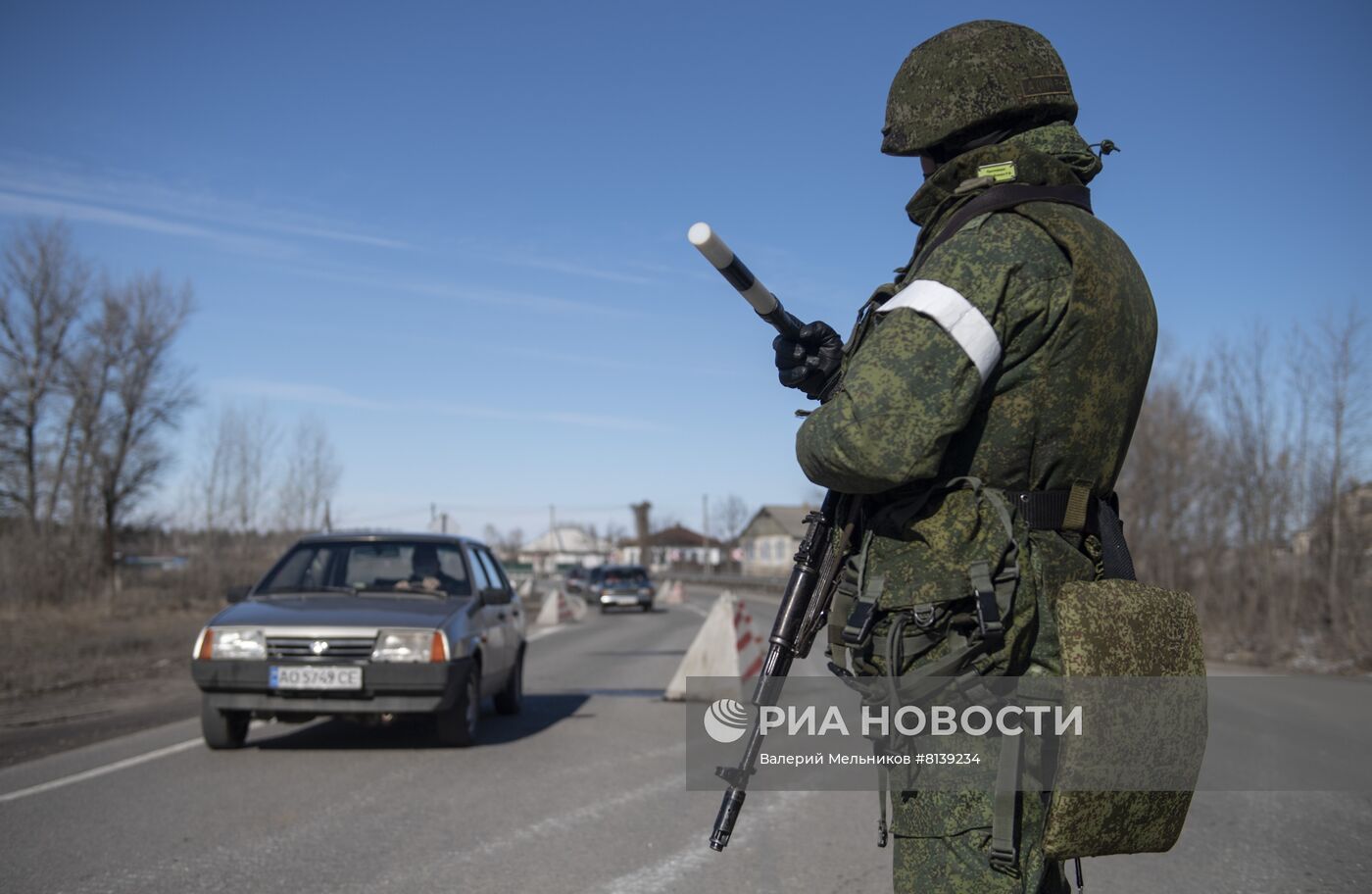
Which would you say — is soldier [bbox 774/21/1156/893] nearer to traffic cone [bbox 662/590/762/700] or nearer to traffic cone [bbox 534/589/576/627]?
traffic cone [bbox 662/590/762/700]

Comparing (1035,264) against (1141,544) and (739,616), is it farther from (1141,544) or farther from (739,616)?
(1141,544)

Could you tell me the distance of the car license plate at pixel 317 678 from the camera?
7559 mm

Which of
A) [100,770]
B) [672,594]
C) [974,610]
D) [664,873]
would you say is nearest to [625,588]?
[672,594]

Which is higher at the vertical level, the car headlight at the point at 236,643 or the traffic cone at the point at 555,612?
the car headlight at the point at 236,643

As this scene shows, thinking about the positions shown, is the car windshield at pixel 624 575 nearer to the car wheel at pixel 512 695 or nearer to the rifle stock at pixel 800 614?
the car wheel at pixel 512 695

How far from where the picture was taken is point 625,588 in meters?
38.1

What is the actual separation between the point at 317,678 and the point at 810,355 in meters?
5.89

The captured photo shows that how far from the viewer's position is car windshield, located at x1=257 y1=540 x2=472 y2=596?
29.7ft

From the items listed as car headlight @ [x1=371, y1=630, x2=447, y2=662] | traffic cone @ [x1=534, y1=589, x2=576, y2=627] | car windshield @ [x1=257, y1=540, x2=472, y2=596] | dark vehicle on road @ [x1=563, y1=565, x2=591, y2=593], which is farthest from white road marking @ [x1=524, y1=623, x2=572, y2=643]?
dark vehicle on road @ [x1=563, y1=565, x2=591, y2=593]

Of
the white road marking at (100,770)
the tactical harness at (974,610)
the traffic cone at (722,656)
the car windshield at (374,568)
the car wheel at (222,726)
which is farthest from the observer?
the traffic cone at (722,656)

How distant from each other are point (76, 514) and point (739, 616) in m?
31.0

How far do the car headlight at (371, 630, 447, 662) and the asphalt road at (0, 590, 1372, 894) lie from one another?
0.68m

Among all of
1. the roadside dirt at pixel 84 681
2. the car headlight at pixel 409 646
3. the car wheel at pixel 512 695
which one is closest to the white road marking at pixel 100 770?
the roadside dirt at pixel 84 681

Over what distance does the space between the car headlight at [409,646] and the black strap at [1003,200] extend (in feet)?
20.1
